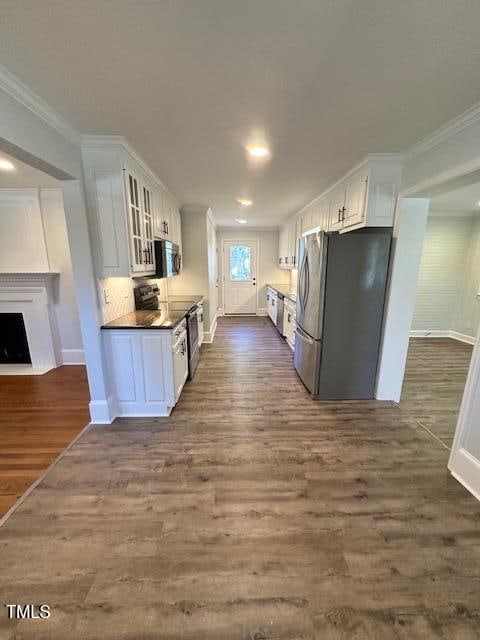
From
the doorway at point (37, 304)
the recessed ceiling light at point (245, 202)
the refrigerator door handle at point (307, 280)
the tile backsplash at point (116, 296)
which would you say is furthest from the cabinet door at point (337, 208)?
the doorway at point (37, 304)

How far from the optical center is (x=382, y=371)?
9.57 feet

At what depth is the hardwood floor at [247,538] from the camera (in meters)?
1.15

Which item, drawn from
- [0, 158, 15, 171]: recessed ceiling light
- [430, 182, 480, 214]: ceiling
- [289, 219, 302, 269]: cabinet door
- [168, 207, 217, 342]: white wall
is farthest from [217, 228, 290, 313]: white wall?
[0, 158, 15, 171]: recessed ceiling light

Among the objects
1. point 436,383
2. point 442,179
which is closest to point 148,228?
point 442,179

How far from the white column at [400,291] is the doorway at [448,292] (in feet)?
3.10

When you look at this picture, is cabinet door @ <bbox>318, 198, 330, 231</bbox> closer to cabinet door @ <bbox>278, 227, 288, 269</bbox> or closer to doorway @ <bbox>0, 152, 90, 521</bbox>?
cabinet door @ <bbox>278, 227, 288, 269</bbox>

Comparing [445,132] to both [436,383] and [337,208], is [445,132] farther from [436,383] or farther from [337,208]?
[436,383]

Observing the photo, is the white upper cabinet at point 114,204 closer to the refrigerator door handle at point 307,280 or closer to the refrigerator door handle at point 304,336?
the refrigerator door handle at point 307,280

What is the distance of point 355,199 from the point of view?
277cm

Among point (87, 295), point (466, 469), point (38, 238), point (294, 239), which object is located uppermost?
point (294, 239)

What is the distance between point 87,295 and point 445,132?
3180 millimetres

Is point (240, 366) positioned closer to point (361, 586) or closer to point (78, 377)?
point (78, 377)

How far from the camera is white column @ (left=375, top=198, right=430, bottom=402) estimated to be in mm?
2545

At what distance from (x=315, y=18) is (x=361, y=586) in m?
2.59
